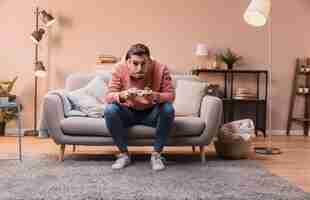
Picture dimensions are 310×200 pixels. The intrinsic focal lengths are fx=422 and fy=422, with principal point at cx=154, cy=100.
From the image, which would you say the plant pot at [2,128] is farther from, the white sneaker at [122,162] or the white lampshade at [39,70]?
the white sneaker at [122,162]

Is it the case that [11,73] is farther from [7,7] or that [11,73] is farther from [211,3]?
[211,3]

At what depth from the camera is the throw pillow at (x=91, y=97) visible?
3422mm

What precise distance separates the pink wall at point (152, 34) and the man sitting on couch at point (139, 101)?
7.66 feet

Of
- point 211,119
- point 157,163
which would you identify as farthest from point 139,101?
point 211,119

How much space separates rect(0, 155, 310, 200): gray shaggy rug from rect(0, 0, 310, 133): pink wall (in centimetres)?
229

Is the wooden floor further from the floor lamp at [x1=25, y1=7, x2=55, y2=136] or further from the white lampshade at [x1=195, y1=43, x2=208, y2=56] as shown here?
the white lampshade at [x1=195, y1=43, x2=208, y2=56]

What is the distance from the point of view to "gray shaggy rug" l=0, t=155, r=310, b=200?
2240mm

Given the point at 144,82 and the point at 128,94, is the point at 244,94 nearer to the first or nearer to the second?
the point at 144,82

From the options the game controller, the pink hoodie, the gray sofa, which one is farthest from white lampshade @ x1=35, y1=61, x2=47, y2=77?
the game controller

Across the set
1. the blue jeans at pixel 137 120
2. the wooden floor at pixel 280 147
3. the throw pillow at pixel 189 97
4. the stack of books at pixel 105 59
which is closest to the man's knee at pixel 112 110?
the blue jeans at pixel 137 120

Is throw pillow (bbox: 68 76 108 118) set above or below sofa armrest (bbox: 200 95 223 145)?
above

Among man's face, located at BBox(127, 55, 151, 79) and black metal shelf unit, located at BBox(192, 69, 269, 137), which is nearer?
man's face, located at BBox(127, 55, 151, 79)

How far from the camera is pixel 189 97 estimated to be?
11.9 ft

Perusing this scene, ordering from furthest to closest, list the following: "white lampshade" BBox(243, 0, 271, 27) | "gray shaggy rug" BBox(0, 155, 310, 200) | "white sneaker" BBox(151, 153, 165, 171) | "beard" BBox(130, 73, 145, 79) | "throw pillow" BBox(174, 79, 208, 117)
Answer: "white lampshade" BBox(243, 0, 271, 27) < "throw pillow" BBox(174, 79, 208, 117) < "beard" BBox(130, 73, 145, 79) < "white sneaker" BBox(151, 153, 165, 171) < "gray shaggy rug" BBox(0, 155, 310, 200)
